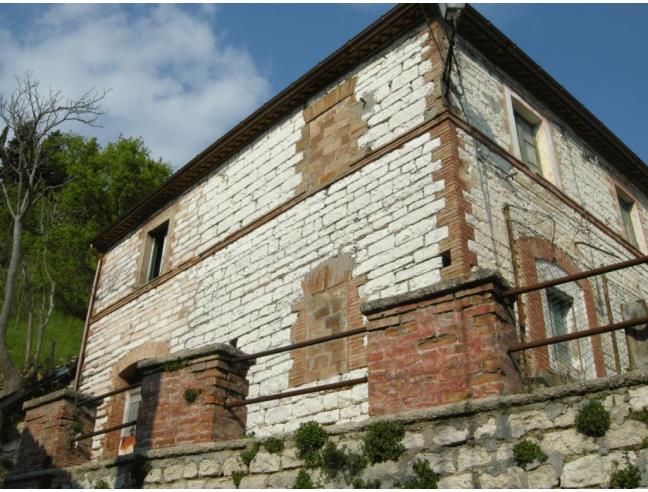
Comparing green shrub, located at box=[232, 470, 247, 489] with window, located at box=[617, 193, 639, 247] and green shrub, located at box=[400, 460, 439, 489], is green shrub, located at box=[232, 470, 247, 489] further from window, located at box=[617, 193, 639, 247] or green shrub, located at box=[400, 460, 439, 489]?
window, located at box=[617, 193, 639, 247]

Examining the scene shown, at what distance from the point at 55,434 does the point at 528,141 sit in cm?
798

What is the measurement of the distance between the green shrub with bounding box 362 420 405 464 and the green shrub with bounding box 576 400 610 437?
1246mm

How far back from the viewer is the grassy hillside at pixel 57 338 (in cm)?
2120

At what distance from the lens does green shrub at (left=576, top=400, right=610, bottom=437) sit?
3932 millimetres

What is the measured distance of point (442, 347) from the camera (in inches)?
187

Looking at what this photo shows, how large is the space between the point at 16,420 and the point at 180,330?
630 cm

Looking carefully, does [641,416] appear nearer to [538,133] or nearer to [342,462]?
[342,462]

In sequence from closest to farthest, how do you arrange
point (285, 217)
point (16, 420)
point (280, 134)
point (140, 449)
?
point (140, 449) < point (285, 217) < point (280, 134) < point (16, 420)

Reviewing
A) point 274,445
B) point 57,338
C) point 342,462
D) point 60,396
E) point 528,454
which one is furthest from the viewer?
point 57,338

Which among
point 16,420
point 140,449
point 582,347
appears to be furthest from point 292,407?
point 16,420

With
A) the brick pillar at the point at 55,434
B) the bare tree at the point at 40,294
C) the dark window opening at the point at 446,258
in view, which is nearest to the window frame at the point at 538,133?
the dark window opening at the point at 446,258

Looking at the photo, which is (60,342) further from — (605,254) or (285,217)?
(605,254)

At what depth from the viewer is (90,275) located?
2352cm

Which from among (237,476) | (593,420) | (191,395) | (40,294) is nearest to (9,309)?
(191,395)
